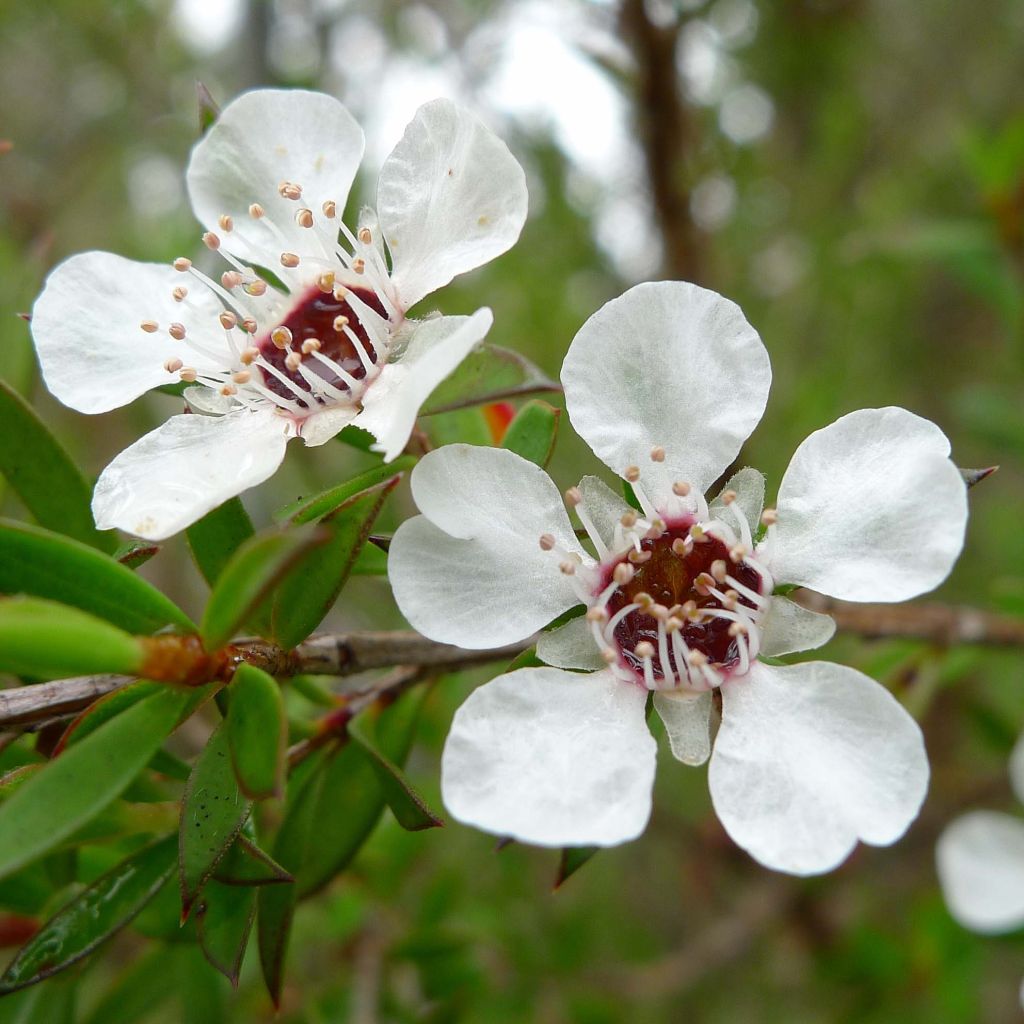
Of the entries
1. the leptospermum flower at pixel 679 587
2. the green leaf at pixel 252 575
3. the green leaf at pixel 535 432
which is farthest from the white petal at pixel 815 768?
the green leaf at pixel 252 575

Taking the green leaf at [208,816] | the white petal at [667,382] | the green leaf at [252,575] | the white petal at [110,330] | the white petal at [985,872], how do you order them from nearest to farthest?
the green leaf at [252,575]
the green leaf at [208,816]
the white petal at [667,382]
the white petal at [110,330]
the white petal at [985,872]

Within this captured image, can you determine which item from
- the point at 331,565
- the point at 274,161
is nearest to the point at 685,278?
the point at 274,161

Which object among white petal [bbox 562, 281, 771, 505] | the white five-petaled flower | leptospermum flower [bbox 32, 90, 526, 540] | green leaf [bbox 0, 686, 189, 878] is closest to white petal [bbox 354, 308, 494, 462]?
leptospermum flower [bbox 32, 90, 526, 540]

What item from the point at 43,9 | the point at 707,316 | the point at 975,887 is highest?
the point at 43,9

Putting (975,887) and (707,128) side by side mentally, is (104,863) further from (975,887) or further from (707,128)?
(707,128)

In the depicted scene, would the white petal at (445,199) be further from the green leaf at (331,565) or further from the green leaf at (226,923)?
the green leaf at (226,923)

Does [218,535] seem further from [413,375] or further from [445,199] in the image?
[445,199]

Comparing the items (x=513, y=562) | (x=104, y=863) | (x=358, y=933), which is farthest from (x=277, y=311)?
(x=358, y=933)
